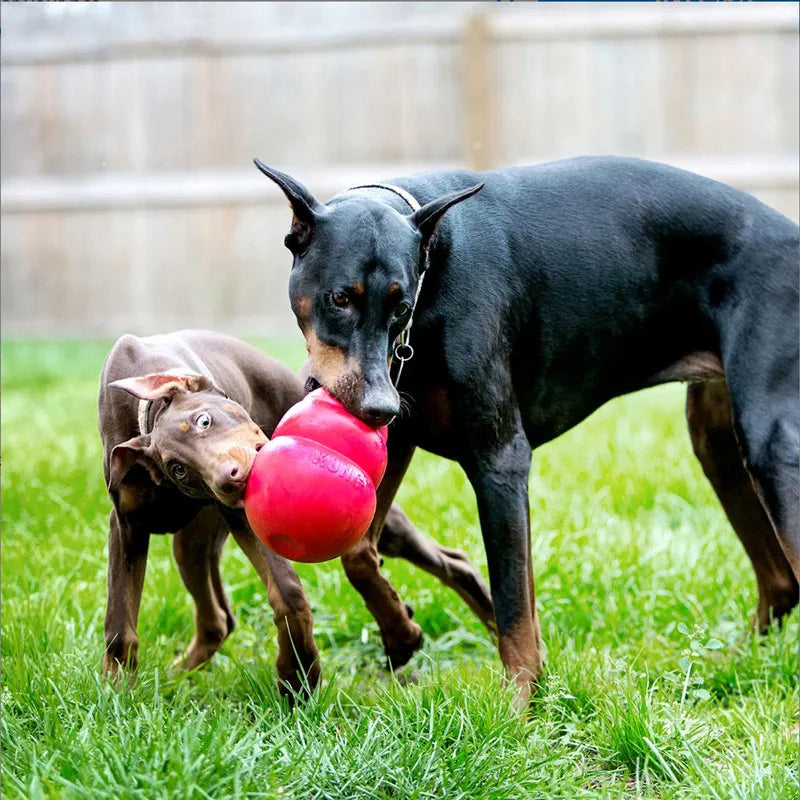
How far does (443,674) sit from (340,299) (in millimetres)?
1209

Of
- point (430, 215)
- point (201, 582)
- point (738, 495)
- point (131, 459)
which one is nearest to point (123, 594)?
point (131, 459)

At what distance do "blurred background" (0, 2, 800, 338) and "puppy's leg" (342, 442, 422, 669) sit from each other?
20.4 ft

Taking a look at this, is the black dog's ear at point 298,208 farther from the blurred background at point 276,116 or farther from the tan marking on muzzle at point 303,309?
the blurred background at point 276,116

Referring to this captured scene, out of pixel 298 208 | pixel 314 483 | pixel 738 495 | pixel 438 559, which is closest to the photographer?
pixel 314 483

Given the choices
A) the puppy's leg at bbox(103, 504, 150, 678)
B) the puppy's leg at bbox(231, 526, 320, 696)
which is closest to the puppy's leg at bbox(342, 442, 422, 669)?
the puppy's leg at bbox(231, 526, 320, 696)

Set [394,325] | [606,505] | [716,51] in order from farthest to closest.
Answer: [716,51] → [606,505] → [394,325]

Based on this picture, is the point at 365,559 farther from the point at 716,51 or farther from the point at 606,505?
the point at 716,51

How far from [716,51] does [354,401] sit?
785cm

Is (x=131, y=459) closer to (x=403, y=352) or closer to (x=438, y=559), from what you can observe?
(x=403, y=352)

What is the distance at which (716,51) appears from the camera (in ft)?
31.6

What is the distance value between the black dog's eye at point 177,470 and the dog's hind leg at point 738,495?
1944 millimetres

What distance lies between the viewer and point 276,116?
33.9 feet

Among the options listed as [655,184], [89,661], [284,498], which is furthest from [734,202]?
[89,661]

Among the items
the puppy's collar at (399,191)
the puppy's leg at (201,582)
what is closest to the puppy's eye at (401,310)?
the puppy's collar at (399,191)
